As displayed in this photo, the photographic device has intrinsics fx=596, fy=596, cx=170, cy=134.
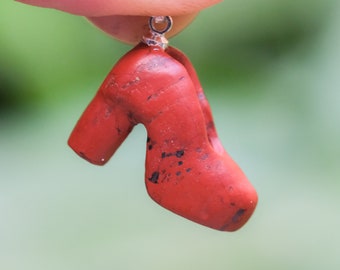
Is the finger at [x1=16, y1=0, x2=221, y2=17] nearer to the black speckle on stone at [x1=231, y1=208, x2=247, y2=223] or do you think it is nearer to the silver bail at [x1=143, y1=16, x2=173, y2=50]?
the silver bail at [x1=143, y1=16, x2=173, y2=50]

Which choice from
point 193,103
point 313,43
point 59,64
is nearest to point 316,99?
point 313,43

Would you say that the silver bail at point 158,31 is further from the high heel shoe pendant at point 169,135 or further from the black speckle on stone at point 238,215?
the black speckle on stone at point 238,215

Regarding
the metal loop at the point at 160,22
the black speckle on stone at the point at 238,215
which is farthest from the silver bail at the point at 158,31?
the black speckle on stone at the point at 238,215

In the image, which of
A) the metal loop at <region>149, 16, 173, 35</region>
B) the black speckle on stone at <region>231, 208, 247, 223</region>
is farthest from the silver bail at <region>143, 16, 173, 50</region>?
the black speckle on stone at <region>231, 208, 247, 223</region>

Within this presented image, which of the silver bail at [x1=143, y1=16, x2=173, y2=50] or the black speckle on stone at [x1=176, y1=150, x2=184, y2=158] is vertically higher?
the silver bail at [x1=143, y1=16, x2=173, y2=50]

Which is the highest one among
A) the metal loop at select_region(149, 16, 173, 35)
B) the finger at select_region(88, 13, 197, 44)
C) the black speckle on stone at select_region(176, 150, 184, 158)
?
the metal loop at select_region(149, 16, 173, 35)

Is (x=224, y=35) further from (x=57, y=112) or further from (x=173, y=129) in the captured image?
(x=173, y=129)
